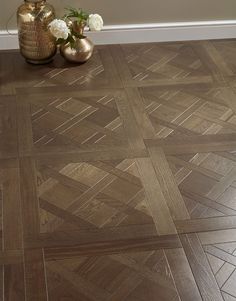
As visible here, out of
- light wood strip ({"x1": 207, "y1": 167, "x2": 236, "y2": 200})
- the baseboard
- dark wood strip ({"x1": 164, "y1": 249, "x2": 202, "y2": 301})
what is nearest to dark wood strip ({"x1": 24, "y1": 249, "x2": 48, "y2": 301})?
dark wood strip ({"x1": 164, "y1": 249, "x2": 202, "y2": 301})

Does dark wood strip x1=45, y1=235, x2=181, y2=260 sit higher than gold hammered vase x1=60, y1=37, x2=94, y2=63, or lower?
higher

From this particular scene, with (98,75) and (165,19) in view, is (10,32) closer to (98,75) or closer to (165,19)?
(98,75)

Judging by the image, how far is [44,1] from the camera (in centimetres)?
246

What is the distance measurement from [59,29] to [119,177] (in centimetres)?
84

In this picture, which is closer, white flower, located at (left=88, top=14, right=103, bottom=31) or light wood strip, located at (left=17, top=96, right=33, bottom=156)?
light wood strip, located at (left=17, top=96, right=33, bottom=156)

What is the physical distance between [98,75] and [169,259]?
116 centimetres

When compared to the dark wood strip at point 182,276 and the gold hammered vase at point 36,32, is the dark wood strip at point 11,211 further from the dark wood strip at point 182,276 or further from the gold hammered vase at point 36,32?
the gold hammered vase at point 36,32

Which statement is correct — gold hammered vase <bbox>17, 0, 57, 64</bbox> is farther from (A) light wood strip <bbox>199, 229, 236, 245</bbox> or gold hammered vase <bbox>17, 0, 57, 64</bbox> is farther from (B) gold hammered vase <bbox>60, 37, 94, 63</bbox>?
(A) light wood strip <bbox>199, 229, 236, 245</bbox>

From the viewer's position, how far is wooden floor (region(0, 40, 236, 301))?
1.58 m

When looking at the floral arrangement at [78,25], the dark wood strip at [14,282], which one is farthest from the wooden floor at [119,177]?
the floral arrangement at [78,25]

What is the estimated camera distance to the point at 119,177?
6.39 feet

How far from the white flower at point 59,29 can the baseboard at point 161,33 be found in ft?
1.10

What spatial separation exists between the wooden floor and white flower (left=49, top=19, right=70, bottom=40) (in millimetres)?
186

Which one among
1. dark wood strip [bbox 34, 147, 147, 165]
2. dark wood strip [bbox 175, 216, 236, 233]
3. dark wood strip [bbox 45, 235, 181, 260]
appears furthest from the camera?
dark wood strip [bbox 34, 147, 147, 165]
